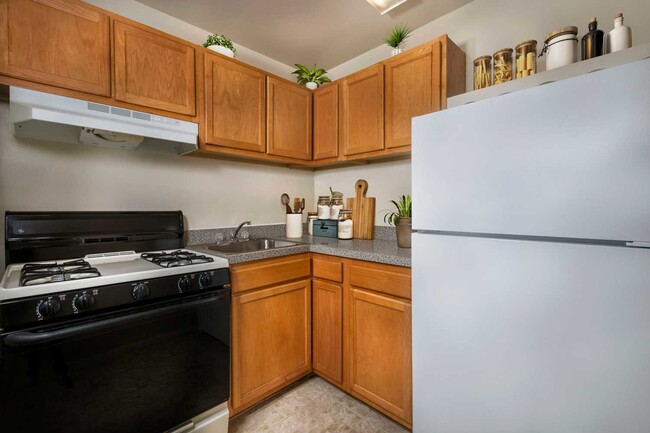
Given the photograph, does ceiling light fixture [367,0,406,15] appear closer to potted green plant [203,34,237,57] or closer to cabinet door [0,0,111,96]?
potted green plant [203,34,237,57]

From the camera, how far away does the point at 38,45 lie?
4.10ft

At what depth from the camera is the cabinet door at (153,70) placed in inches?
57.3

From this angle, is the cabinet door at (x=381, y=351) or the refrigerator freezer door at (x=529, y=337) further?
the cabinet door at (x=381, y=351)

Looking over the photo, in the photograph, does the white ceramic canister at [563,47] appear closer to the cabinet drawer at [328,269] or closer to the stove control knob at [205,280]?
the cabinet drawer at [328,269]

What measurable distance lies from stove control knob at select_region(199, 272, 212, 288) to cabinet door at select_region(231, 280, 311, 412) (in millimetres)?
235

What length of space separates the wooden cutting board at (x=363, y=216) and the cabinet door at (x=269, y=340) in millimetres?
582

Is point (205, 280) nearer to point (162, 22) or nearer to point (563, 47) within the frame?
point (162, 22)

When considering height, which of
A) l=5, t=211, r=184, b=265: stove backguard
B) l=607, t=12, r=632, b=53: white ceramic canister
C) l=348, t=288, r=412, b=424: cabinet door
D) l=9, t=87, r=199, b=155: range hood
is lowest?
l=348, t=288, r=412, b=424: cabinet door

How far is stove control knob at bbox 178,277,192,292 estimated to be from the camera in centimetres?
128

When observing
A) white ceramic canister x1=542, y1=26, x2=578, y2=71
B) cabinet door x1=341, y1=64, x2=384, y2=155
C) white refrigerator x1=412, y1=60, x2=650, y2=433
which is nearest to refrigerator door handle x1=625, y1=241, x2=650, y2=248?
white refrigerator x1=412, y1=60, x2=650, y2=433

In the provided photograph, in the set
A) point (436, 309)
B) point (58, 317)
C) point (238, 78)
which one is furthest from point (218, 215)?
point (436, 309)

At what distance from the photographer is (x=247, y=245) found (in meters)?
2.22

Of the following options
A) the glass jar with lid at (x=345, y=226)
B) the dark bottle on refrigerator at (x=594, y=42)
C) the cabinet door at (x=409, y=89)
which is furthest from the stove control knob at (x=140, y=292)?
the dark bottle on refrigerator at (x=594, y=42)

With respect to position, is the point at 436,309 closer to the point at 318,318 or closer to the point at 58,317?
the point at 318,318
